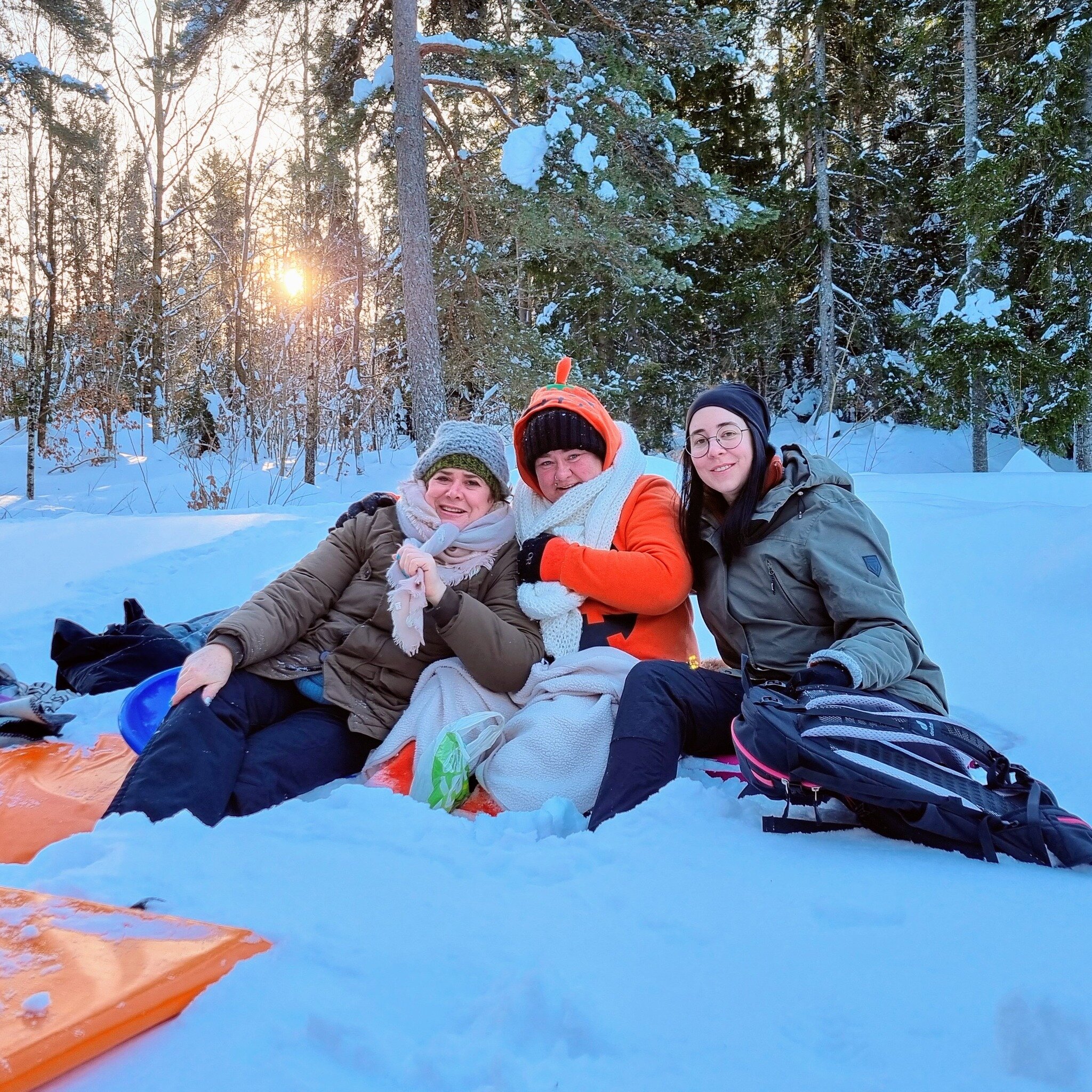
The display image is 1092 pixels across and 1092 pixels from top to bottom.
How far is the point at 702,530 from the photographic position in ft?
7.56

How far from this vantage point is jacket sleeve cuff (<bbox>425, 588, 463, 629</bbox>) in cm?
207

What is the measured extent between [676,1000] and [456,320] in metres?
8.44

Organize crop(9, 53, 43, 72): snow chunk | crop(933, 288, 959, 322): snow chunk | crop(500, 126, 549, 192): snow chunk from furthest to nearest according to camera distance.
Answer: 1. crop(933, 288, 959, 322): snow chunk
2. crop(9, 53, 43, 72): snow chunk
3. crop(500, 126, 549, 192): snow chunk

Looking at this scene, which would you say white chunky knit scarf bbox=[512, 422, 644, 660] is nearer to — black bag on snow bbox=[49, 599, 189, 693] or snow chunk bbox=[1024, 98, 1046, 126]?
black bag on snow bbox=[49, 599, 189, 693]

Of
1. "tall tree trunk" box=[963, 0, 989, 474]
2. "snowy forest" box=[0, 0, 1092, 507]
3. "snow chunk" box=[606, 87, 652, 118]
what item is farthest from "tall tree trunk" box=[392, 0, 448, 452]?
"tall tree trunk" box=[963, 0, 989, 474]

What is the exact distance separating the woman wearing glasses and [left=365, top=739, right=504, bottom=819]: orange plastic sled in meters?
0.38

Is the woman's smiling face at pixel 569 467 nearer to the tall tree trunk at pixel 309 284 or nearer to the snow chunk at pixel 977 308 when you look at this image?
the tall tree trunk at pixel 309 284

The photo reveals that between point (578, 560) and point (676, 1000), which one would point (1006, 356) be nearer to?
point (578, 560)

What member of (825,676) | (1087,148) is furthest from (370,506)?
(1087,148)

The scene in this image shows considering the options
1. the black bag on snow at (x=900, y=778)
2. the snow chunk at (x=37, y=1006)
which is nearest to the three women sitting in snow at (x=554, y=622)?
the black bag on snow at (x=900, y=778)

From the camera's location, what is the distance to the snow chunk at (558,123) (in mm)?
6289

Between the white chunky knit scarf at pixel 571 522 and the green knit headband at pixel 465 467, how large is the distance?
178mm

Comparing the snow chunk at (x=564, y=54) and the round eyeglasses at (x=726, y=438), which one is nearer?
the round eyeglasses at (x=726, y=438)

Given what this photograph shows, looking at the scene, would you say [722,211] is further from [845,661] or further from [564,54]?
[845,661]
